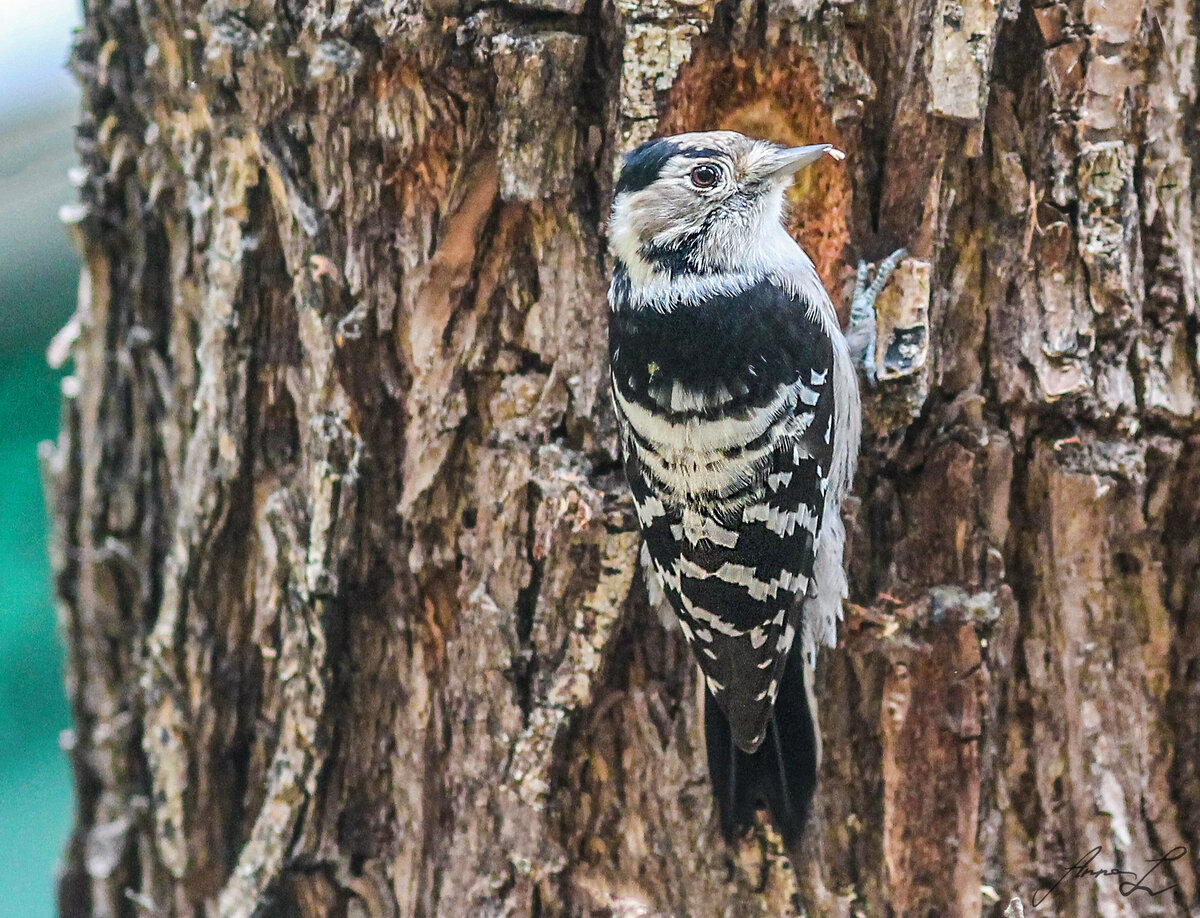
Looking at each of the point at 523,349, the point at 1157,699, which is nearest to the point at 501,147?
the point at 523,349

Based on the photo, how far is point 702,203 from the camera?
2635mm

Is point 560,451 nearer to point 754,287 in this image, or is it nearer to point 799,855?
point 754,287

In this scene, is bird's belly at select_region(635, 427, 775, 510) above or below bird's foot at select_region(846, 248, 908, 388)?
below

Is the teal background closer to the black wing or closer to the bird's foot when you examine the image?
the black wing

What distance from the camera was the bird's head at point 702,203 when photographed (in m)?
2.31

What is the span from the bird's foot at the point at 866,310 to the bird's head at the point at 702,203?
0.23 meters

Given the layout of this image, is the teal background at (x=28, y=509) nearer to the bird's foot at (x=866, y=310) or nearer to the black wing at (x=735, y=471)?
the black wing at (x=735, y=471)

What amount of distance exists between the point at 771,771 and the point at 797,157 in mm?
1430

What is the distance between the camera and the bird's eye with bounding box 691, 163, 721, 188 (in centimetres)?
247
